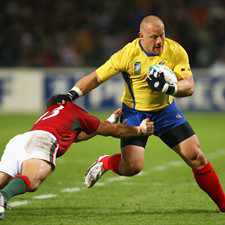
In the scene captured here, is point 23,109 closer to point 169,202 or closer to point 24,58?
point 24,58

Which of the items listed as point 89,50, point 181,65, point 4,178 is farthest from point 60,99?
point 89,50

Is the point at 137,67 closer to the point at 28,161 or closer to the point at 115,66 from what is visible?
the point at 115,66

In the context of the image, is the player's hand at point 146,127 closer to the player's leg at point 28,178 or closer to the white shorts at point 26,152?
the white shorts at point 26,152

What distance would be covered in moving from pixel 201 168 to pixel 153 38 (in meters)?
1.27

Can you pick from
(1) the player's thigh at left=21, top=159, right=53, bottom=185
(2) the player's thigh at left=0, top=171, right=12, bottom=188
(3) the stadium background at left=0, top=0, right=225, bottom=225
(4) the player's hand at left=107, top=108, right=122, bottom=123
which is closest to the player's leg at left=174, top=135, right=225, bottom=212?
(4) the player's hand at left=107, top=108, right=122, bottom=123

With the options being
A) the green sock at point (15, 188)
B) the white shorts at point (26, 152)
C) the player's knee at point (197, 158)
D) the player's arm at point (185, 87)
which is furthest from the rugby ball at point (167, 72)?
the green sock at point (15, 188)

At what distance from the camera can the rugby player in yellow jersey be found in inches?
328

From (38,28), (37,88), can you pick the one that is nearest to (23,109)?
(37,88)

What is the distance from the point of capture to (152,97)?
28.2 ft

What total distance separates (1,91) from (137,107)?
502 inches

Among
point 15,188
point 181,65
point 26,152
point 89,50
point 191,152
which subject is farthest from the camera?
point 89,50

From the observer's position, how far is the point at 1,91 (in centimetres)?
2109

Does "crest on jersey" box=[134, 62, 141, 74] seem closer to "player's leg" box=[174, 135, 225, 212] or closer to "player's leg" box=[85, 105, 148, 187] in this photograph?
"player's leg" box=[85, 105, 148, 187]

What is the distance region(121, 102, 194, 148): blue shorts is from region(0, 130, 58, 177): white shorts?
3.80 ft
